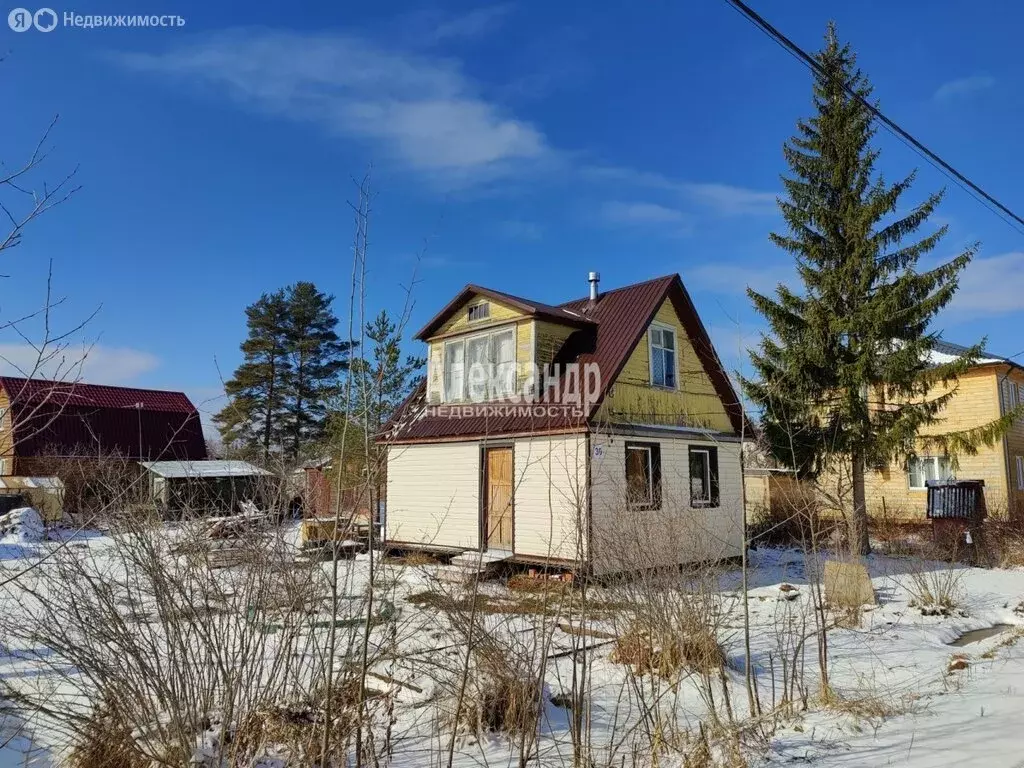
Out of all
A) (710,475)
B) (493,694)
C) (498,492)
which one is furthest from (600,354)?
(493,694)

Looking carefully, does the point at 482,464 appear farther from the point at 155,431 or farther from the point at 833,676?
the point at 155,431

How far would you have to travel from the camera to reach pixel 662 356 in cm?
1441

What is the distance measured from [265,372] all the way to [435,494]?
26188 millimetres

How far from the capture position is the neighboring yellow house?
20734mm

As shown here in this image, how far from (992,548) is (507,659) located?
13748 mm

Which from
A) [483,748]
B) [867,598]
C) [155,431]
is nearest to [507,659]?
[483,748]

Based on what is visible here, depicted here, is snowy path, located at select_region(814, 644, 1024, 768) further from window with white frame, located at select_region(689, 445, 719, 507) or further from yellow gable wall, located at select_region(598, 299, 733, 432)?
window with white frame, located at select_region(689, 445, 719, 507)

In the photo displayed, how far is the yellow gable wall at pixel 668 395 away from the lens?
13.0 meters

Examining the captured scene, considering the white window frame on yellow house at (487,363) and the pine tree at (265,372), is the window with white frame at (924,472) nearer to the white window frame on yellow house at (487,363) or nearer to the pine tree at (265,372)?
the white window frame on yellow house at (487,363)

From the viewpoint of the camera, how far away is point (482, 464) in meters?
13.9

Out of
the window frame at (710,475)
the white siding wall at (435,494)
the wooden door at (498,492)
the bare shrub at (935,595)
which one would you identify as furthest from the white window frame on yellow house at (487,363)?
the bare shrub at (935,595)

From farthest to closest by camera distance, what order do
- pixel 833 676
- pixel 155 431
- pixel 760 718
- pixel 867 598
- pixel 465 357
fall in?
pixel 155 431, pixel 465 357, pixel 867 598, pixel 833 676, pixel 760 718

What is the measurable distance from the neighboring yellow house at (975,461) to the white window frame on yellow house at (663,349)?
10.7 m

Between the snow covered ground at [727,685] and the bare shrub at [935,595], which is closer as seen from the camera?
the snow covered ground at [727,685]
